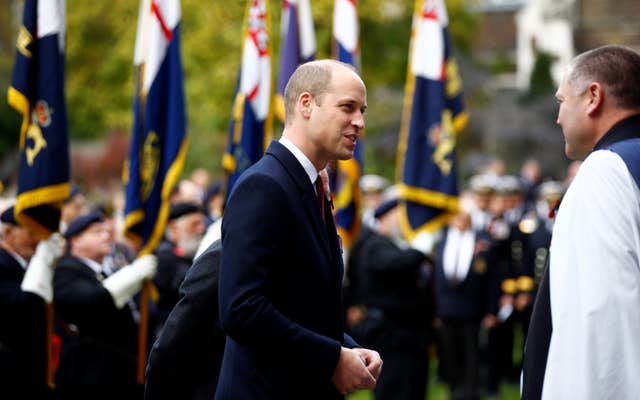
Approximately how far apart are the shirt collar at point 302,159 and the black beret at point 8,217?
3.42 m

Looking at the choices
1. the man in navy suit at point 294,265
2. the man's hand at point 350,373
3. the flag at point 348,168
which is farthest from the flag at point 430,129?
the man's hand at point 350,373

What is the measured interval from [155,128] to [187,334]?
3.82 meters

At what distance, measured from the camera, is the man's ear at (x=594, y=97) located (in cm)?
395

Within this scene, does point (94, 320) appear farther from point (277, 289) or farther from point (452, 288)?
point (452, 288)

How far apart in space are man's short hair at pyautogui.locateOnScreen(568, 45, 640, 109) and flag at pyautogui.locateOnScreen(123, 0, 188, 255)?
421 cm

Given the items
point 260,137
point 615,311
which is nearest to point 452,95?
point 260,137

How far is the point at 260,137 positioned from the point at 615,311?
5.24 meters

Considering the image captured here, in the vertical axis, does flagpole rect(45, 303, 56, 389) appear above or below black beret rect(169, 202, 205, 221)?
below

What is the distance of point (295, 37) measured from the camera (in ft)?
30.7

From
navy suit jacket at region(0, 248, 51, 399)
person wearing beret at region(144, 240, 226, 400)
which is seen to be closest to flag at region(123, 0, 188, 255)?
navy suit jacket at region(0, 248, 51, 399)

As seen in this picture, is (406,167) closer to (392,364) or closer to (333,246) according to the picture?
(392,364)

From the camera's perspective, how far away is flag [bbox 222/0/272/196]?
8461 mm

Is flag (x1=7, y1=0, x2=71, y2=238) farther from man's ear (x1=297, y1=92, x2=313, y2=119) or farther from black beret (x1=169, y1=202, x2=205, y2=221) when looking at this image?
man's ear (x1=297, y1=92, x2=313, y2=119)

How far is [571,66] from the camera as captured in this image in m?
4.04
